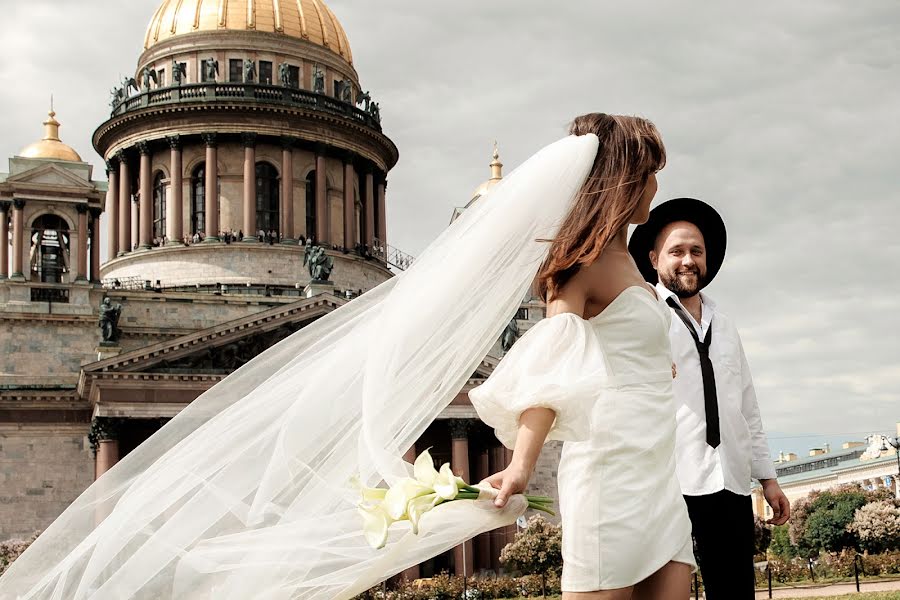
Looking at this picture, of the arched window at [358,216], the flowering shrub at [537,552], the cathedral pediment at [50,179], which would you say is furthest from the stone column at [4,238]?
the flowering shrub at [537,552]

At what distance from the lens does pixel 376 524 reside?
3953mm

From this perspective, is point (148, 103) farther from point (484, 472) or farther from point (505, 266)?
point (505, 266)

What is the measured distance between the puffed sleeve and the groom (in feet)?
6.76

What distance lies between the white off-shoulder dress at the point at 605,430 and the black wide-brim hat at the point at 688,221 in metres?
2.17

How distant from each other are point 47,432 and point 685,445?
3850 cm

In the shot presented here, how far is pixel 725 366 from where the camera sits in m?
6.30

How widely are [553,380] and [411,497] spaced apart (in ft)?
1.99

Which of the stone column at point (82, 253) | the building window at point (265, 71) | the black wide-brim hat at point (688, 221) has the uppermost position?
the building window at point (265, 71)

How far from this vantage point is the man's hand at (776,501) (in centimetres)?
607

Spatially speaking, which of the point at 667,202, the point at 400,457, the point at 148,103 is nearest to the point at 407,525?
the point at 400,457

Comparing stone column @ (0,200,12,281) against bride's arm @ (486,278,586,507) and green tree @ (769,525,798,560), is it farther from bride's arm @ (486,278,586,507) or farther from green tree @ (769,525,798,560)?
bride's arm @ (486,278,586,507)

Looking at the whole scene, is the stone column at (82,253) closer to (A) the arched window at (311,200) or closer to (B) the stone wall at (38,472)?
(B) the stone wall at (38,472)

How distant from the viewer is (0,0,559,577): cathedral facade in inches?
1591

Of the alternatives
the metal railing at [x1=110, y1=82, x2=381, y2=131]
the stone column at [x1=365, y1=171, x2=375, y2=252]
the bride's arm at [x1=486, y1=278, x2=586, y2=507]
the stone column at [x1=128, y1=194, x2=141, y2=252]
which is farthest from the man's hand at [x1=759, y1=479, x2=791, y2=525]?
the stone column at [x1=365, y1=171, x2=375, y2=252]
